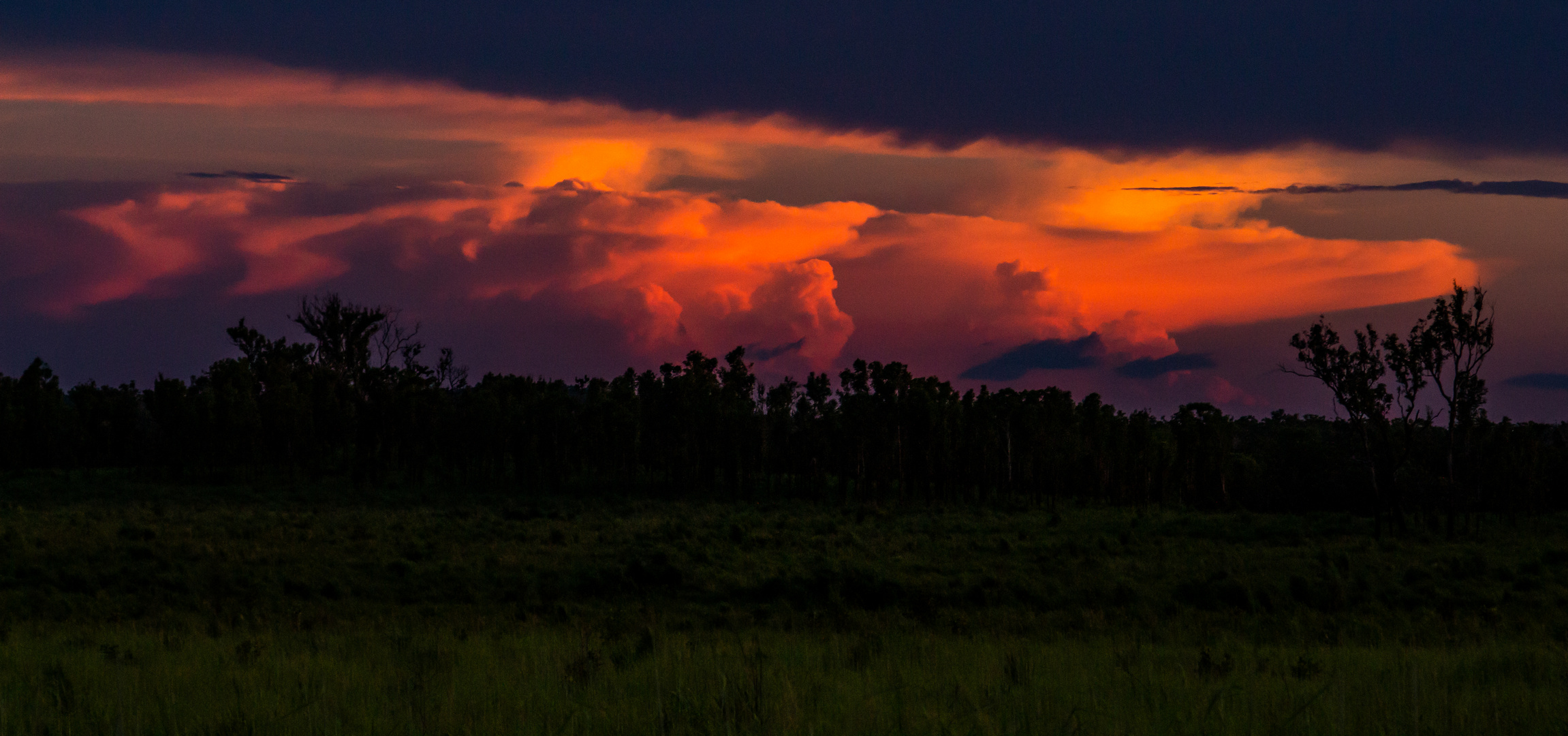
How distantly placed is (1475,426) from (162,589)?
86556 millimetres

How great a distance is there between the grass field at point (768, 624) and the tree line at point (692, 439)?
117ft

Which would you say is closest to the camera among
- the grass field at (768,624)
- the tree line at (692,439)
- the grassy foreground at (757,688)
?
the grassy foreground at (757,688)

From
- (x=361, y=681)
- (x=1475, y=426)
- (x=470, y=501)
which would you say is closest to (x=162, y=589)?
(x=361, y=681)

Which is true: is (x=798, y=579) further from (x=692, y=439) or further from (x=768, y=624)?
(x=692, y=439)

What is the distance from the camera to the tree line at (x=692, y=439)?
89250mm

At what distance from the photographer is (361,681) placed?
32.2ft

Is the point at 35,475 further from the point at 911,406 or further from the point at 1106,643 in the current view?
the point at 1106,643

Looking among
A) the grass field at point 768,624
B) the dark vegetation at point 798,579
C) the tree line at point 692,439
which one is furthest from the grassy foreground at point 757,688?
the tree line at point 692,439

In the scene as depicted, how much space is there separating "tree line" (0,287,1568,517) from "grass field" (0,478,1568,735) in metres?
35.8

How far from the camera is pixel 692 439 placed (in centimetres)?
9594

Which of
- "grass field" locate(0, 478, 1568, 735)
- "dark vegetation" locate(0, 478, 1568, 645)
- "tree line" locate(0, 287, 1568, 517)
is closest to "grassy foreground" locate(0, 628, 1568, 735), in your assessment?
"grass field" locate(0, 478, 1568, 735)

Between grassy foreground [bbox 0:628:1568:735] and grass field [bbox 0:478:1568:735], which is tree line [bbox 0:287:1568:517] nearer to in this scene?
grass field [bbox 0:478:1568:735]

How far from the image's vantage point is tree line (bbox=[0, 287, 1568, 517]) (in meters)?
89.2

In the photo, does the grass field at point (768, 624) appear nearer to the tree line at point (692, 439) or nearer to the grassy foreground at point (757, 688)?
the grassy foreground at point (757, 688)
